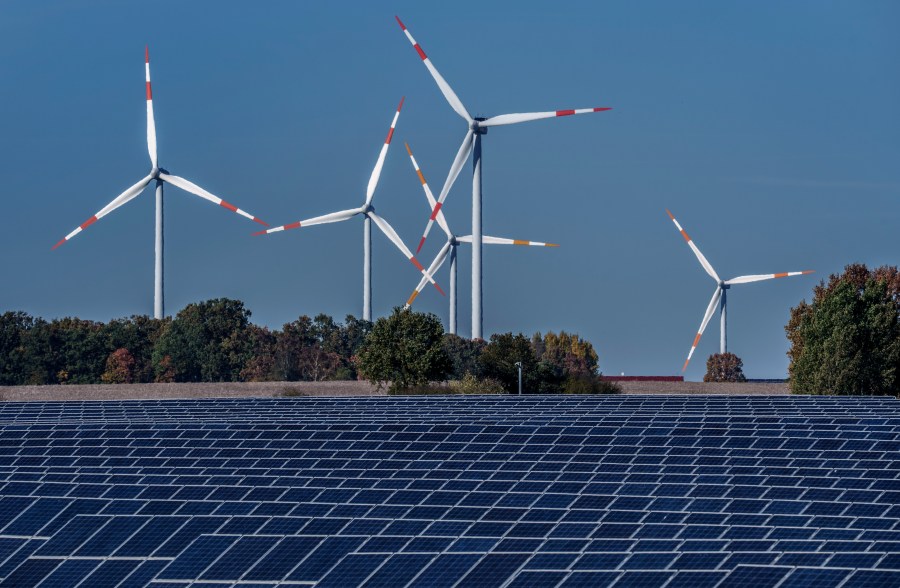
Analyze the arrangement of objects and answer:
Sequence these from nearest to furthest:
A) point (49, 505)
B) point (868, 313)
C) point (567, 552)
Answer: point (567, 552)
point (49, 505)
point (868, 313)

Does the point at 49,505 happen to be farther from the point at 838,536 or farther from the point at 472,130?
the point at 472,130

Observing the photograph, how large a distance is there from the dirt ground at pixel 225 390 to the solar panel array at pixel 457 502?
93622 mm

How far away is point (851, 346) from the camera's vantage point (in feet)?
470

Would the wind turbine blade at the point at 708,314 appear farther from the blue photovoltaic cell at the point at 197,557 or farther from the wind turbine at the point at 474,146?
the blue photovoltaic cell at the point at 197,557

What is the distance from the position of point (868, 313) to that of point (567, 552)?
329 feet

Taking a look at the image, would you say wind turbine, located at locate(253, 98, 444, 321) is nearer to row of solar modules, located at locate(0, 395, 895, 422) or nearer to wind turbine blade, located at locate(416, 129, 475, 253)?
wind turbine blade, located at locate(416, 129, 475, 253)

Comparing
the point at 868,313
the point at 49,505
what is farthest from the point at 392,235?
the point at 49,505

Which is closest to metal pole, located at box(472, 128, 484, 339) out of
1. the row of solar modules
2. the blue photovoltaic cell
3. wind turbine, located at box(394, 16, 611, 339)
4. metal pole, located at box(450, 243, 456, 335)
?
wind turbine, located at box(394, 16, 611, 339)

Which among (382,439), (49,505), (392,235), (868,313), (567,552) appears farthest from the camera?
(392,235)

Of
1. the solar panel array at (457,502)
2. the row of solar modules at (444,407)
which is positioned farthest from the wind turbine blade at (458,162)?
the solar panel array at (457,502)

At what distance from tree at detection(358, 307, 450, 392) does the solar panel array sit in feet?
254

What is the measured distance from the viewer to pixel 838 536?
5297cm

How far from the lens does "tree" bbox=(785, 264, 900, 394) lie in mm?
142750

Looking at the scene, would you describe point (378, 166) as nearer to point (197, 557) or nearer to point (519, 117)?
point (519, 117)
